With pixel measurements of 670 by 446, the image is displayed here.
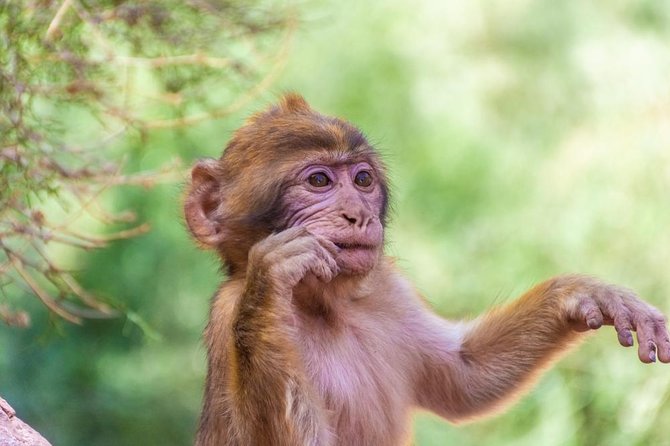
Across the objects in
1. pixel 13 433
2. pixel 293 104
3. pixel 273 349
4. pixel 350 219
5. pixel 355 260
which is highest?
pixel 293 104

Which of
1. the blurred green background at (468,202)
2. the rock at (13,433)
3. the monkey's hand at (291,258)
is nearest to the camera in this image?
the monkey's hand at (291,258)

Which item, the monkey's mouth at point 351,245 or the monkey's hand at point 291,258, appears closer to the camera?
the monkey's hand at point 291,258

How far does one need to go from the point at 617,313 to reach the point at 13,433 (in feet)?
8.82

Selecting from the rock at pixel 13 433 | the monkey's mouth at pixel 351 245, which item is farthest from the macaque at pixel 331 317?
the rock at pixel 13 433

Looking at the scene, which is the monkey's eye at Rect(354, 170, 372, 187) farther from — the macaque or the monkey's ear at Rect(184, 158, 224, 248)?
the monkey's ear at Rect(184, 158, 224, 248)

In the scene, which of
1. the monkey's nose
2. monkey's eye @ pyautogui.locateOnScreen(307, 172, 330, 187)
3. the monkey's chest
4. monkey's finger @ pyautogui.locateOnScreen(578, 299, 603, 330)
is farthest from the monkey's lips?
monkey's finger @ pyautogui.locateOnScreen(578, 299, 603, 330)

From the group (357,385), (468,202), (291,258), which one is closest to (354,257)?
(291,258)

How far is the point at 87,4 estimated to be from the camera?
7.55 metres

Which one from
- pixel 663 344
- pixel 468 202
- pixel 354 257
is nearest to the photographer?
pixel 354 257

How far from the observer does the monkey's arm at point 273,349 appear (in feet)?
16.5

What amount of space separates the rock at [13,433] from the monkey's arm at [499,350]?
6.36ft

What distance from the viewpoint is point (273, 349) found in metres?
5.05

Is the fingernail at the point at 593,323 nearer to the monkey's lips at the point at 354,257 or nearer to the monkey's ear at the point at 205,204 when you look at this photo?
the monkey's lips at the point at 354,257

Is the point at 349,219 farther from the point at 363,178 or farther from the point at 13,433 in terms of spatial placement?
the point at 13,433
